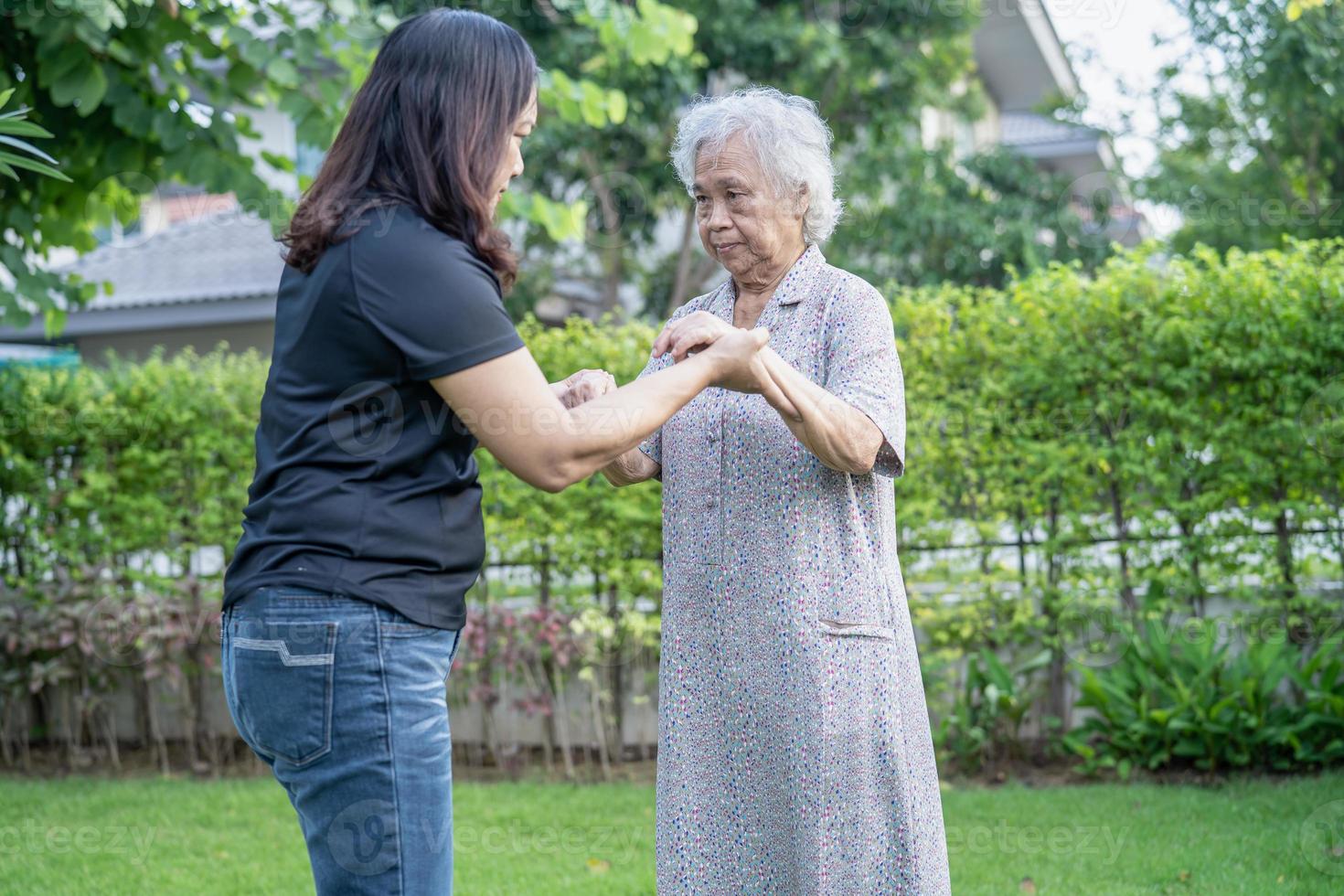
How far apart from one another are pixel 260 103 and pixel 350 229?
4.47 meters

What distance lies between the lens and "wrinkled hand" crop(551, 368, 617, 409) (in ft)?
7.54

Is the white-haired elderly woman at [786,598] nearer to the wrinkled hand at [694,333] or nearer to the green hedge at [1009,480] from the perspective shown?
the wrinkled hand at [694,333]

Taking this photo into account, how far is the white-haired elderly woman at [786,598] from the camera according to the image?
7.75 feet

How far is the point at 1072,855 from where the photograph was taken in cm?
435

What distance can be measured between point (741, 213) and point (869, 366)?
44cm

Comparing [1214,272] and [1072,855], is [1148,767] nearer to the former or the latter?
[1072,855]

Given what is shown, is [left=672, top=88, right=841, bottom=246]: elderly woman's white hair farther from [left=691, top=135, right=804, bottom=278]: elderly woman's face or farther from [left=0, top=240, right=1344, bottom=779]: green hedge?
[left=0, top=240, right=1344, bottom=779]: green hedge

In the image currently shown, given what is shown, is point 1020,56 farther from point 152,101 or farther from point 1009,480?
point 152,101

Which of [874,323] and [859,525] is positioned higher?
[874,323]

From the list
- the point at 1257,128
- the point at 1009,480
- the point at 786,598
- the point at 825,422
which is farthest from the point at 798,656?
the point at 1257,128

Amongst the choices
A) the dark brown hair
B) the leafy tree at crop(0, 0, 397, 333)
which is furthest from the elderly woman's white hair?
the leafy tree at crop(0, 0, 397, 333)

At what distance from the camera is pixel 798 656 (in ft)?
7.77

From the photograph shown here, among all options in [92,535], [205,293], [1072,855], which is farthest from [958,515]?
[205,293]

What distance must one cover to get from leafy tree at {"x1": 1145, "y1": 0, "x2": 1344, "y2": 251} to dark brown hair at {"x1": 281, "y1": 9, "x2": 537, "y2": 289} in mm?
9081
